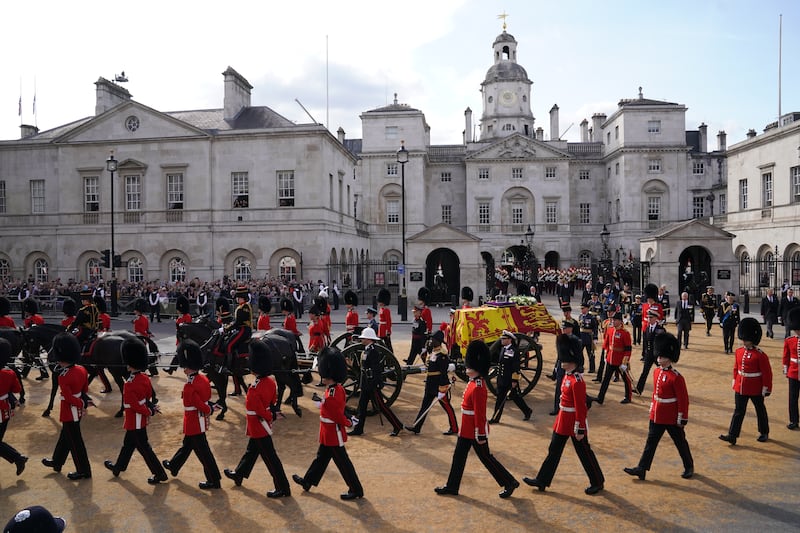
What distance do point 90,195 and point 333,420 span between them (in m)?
31.1

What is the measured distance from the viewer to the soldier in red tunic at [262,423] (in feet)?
23.7

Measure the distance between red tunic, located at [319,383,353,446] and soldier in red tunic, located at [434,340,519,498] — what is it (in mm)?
1331

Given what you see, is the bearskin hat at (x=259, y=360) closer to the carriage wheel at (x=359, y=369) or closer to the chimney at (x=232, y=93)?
the carriage wheel at (x=359, y=369)

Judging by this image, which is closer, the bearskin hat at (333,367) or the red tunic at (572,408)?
the red tunic at (572,408)

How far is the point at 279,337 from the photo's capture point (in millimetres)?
10891

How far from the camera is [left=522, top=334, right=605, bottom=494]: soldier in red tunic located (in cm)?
718

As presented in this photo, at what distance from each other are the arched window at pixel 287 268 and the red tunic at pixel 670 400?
1016 inches

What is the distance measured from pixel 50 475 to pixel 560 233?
49.1 m

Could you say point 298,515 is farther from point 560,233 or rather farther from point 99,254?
point 560,233

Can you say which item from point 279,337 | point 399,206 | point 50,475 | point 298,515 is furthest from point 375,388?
point 399,206

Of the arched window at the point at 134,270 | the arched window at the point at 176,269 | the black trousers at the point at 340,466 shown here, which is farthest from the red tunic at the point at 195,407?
the arched window at the point at 134,270

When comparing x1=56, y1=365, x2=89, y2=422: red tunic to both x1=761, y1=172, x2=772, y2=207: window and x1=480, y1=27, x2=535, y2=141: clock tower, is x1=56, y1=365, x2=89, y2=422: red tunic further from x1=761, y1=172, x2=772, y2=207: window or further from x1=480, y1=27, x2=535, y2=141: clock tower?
x1=480, y1=27, x2=535, y2=141: clock tower

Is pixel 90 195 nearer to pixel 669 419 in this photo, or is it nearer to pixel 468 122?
pixel 669 419

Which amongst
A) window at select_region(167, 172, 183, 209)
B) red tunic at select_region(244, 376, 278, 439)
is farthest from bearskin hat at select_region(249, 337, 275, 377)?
window at select_region(167, 172, 183, 209)
